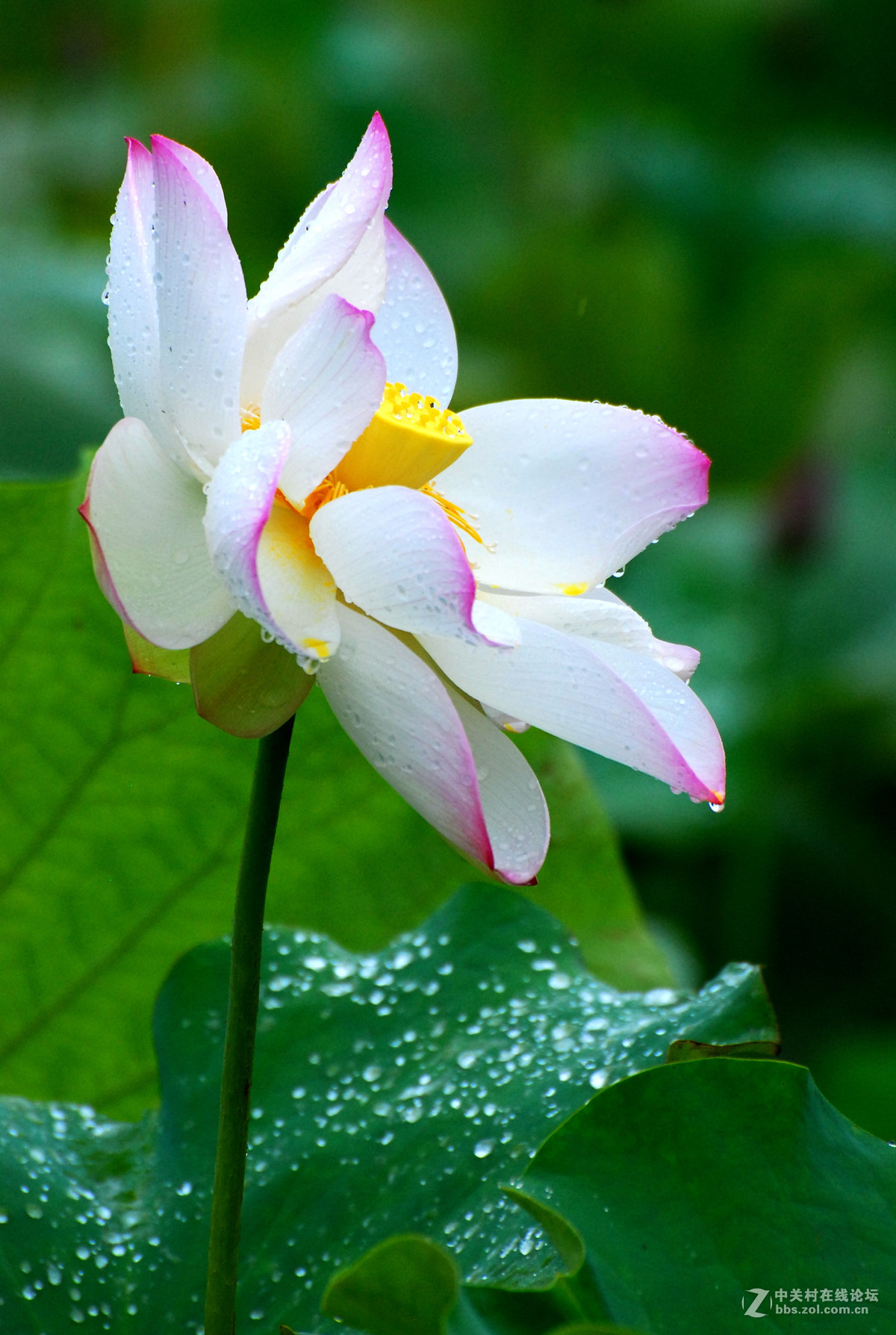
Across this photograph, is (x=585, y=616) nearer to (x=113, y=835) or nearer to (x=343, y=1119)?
(x=343, y=1119)

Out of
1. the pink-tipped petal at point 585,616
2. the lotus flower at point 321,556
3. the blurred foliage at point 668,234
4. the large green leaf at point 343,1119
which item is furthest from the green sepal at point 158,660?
the blurred foliage at point 668,234

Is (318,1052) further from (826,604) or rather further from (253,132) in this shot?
(253,132)

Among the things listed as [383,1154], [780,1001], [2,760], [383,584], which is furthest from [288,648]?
[780,1001]

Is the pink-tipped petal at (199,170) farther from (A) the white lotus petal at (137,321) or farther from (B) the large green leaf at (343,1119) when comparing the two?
(B) the large green leaf at (343,1119)

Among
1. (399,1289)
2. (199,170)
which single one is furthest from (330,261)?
(399,1289)

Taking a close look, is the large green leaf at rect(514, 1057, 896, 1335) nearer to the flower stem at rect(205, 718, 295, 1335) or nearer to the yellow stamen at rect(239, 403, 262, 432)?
the flower stem at rect(205, 718, 295, 1335)
